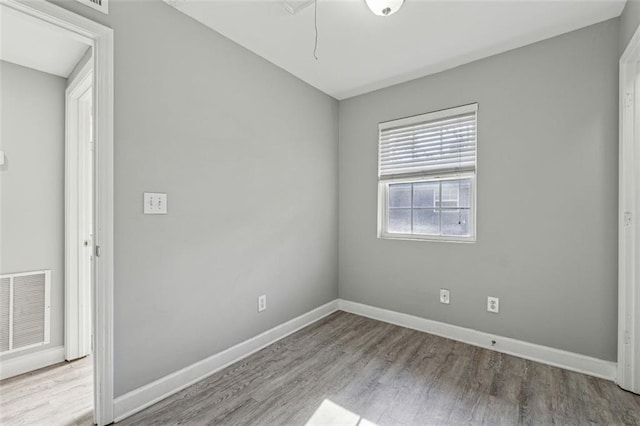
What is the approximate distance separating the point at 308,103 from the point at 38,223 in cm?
253

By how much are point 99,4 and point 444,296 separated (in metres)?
3.28

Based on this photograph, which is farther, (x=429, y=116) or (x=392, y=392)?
(x=429, y=116)

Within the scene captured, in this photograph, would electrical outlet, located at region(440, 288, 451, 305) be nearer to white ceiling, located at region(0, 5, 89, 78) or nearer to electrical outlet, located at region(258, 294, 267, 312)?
electrical outlet, located at region(258, 294, 267, 312)

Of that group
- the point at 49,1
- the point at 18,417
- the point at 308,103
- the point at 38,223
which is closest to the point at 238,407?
the point at 18,417

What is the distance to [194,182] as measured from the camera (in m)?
2.04

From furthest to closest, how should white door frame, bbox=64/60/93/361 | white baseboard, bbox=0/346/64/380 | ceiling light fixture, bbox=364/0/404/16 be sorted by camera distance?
white door frame, bbox=64/60/93/361, white baseboard, bbox=0/346/64/380, ceiling light fixture, bbox=364/0/404/16

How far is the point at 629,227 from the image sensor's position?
1.86 metres

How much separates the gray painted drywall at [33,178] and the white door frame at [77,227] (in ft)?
0.22

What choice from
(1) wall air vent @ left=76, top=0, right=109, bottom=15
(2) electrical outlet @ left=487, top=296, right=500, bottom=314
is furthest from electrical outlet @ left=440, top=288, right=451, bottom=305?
(1) wall air vent @ left=76, top=0, right=109, bottom=15

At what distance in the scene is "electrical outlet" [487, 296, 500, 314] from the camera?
2.47 m

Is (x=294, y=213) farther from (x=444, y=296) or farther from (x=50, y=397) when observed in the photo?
(x=50, y=397)

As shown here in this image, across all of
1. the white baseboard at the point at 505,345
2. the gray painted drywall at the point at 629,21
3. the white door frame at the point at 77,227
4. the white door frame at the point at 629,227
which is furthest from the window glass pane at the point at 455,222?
the white door frame at the point at 77,227

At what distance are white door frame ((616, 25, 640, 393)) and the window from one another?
0.92 m

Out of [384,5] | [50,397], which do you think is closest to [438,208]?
[384,5]
